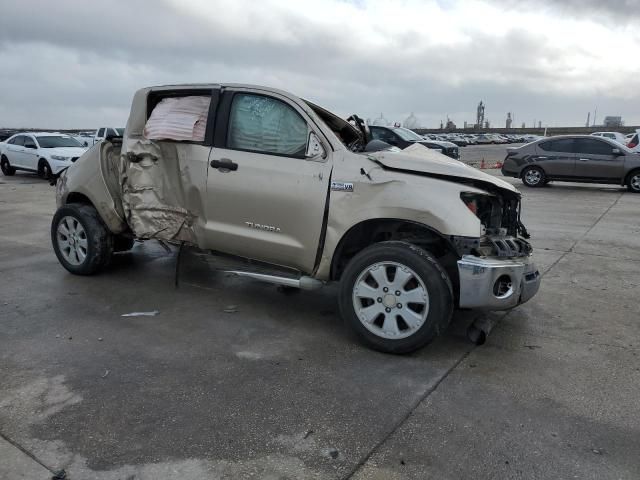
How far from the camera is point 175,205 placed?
4.89 metres

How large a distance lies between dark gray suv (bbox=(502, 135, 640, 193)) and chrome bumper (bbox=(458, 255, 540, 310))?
12.4 m

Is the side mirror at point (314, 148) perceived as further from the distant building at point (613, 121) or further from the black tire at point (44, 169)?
the distant building at point (613, 121)

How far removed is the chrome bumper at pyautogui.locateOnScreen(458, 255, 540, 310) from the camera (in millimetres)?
3631

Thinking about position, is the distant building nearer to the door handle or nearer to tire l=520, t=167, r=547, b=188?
tire l=520, t=167, r=547, b=188

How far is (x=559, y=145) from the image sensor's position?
15.0m

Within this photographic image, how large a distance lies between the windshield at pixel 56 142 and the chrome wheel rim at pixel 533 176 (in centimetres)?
1490

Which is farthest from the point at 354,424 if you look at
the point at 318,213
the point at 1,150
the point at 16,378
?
the point at 1,150

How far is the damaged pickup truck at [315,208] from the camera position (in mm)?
3730

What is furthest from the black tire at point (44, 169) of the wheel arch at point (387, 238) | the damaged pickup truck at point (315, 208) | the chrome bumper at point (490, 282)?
the chrome bumper at point (490, 282)

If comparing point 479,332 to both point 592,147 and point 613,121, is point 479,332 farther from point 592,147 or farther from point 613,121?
point 613,121

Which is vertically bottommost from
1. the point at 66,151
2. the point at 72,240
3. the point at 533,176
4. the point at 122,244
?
the point at 122,244

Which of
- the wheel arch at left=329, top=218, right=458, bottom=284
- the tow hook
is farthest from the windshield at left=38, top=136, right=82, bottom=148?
the tow hook

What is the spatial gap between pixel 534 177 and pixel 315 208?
42.7 feet

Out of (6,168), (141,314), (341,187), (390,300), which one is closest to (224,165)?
(341,187)
